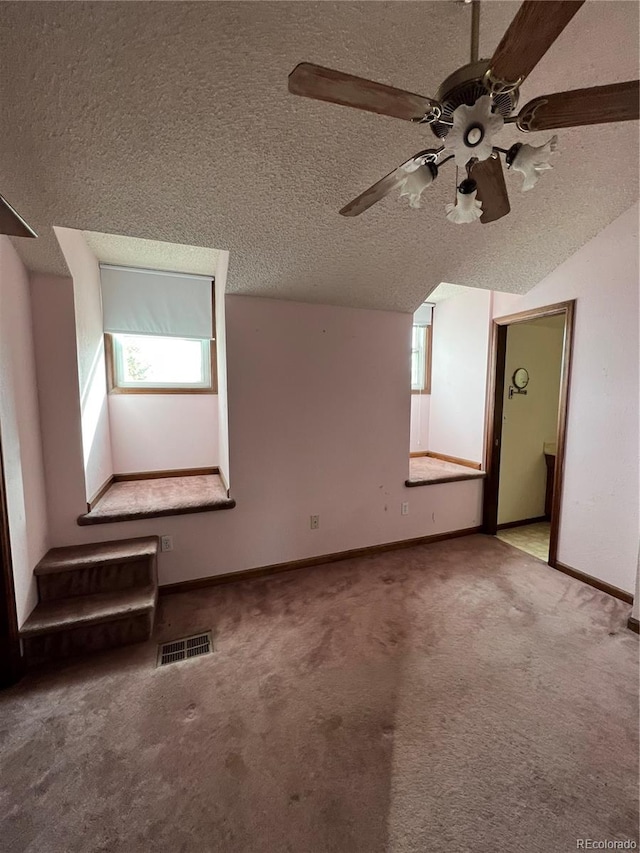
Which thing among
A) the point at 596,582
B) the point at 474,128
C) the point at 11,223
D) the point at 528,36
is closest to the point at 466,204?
the point at 474,128

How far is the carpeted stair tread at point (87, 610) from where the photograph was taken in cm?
174

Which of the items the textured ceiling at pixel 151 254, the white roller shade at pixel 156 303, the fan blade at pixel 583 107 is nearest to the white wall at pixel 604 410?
the fan blade at pixel 583 107

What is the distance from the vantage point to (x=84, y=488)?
87.0 inches

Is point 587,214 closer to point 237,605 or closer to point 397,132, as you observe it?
point 397,132

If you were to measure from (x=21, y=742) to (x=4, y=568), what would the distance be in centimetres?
72

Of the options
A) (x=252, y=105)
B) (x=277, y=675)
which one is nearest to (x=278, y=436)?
(x=277, y=675)

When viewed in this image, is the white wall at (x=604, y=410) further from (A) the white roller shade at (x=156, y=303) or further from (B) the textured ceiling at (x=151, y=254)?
(A) the white roller shade at (x=156, y=303)

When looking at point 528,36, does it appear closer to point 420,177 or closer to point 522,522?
point 420,177

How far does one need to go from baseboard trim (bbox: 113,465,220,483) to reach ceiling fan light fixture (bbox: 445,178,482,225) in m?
2.92

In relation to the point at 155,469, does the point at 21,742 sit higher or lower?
lower

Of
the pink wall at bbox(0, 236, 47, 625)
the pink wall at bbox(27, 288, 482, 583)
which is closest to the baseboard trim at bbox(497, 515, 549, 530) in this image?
the pink wall at bbox(27, 288, 482, 583)

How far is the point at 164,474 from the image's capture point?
3158 mm

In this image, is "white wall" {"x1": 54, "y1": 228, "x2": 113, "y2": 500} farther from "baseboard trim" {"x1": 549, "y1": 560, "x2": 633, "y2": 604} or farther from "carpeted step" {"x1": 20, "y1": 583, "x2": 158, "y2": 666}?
"baseboard trim" {"x1": 549, "y1": 560, "x2": 633, "y2": 604}

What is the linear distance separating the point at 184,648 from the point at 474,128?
2609 mm
